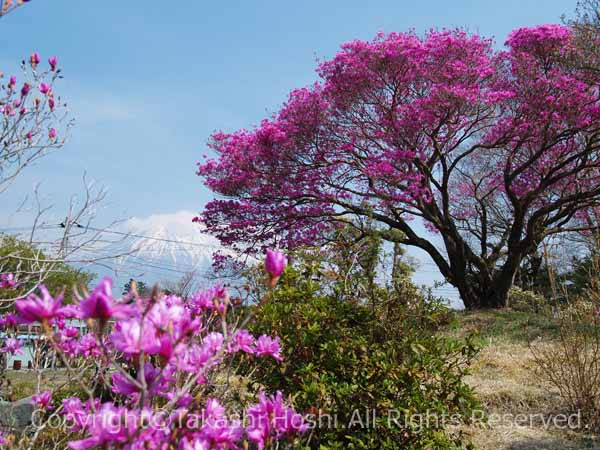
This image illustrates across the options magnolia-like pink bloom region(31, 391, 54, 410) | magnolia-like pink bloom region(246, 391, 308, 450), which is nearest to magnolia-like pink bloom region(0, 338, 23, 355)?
magnolia-like pink bloom region(31, 391, 54, 410)

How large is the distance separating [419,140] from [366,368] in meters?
8.11

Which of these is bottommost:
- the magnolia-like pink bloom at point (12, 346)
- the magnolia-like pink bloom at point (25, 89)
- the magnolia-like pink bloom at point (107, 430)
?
the magnolia-like pink bloom at point (107, 430)

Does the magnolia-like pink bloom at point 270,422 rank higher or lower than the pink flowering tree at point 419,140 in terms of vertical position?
lower

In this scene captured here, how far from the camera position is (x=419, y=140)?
1033cm

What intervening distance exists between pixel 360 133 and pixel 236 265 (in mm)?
3861

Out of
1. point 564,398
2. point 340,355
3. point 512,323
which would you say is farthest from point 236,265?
point 340,355

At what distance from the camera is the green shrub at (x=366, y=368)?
2750mm

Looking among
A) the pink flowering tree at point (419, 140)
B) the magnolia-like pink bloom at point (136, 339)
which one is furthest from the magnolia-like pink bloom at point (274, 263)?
the pink flowering tree at point (419, 140)

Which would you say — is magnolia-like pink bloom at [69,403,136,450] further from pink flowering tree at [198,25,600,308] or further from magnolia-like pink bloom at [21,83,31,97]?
pink flowering tree at [198,25,600,308]

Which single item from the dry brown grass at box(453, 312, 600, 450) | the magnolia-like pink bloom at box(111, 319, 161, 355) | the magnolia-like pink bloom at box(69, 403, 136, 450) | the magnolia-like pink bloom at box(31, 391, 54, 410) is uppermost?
the magnolia-like pink bloom at box(111, 319, 161, 355)

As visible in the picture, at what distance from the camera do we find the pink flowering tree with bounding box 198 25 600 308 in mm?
9414

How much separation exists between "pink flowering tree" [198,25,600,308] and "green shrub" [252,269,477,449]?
257 inches

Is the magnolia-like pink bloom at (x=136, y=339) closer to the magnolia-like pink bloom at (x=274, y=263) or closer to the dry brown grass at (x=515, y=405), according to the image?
the magnolia-like pink bloom at (x=274, y=263)

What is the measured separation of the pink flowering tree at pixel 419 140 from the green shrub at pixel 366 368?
6.52 m
